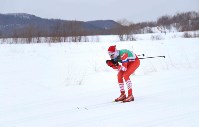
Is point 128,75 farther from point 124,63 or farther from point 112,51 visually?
point 112,51

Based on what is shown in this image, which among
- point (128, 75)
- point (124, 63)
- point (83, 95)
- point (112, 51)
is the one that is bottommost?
point (83, 95)

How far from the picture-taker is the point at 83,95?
9953 mm

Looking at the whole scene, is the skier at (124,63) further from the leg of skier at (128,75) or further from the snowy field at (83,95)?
the snowy field at (83,95)

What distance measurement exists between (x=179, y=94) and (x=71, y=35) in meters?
24.8

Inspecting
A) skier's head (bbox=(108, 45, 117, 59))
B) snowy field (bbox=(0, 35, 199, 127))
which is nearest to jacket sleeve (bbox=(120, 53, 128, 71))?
skier's head (bbox=(108, 45, 117, 59))

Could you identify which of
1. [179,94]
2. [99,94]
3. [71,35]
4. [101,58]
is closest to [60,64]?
[101,58]

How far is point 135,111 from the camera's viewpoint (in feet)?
24.5

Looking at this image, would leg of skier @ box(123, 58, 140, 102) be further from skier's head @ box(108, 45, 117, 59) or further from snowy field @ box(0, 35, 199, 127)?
skier's head @ box(108, 45, 117, 59)

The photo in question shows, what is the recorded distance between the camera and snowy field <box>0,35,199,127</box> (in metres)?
6.81

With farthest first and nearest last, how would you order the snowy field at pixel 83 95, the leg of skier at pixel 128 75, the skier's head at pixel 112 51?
the leg of skier at pixel 128 75, the skier's head at pixel 112 51, the snowy field at pixel 83 95

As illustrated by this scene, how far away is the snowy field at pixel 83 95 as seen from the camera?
22.4 ft

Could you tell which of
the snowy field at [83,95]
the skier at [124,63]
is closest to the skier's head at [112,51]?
the skier at [124,63]

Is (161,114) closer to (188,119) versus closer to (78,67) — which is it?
(188,119)

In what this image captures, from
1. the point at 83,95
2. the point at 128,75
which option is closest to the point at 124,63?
the point at 128,75
